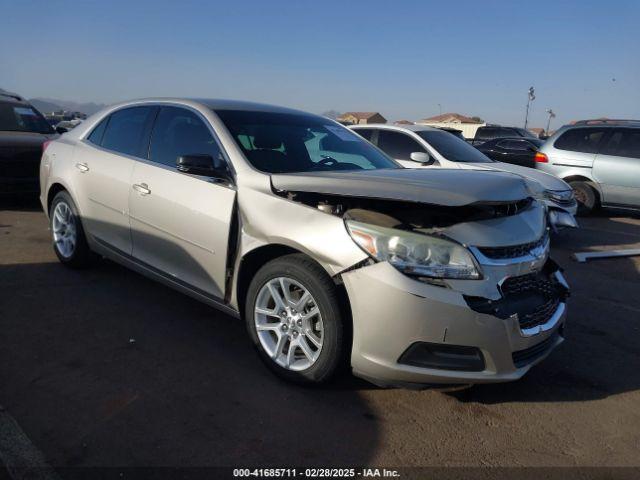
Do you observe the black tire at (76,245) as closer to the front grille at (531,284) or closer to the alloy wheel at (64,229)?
the alloy wheel at (64,229)

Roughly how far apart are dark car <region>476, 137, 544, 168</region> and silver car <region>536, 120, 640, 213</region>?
2.27 feet

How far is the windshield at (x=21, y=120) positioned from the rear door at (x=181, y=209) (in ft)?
18.8

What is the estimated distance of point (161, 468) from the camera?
90.0 inches

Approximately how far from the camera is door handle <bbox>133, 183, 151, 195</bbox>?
3818 mm

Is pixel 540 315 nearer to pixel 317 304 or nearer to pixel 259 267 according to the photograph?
pixel 317 304

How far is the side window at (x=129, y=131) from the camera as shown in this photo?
4.14m

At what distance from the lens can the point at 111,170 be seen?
167 inches

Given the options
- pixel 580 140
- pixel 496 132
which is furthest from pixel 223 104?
pixel 496 132

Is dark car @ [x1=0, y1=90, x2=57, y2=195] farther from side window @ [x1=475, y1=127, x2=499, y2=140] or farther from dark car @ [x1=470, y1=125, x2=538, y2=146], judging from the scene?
side window @ [x1=475, y1=127, x2=499, y2=140]

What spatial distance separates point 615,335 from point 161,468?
11.3 ft

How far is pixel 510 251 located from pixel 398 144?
5.31 meters

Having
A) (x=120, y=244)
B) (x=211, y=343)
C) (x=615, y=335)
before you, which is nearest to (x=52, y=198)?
(x=120, y=244)

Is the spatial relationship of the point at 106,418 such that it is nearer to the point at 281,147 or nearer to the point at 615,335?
the point at 281,147

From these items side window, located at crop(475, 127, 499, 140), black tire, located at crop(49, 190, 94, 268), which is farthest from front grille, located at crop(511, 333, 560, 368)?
side window, located at crop(475, 127, 499, 140)
